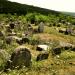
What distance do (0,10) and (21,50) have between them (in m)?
51.3

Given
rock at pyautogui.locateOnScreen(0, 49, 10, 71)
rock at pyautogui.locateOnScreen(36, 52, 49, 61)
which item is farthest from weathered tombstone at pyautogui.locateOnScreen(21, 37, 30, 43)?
rock at pyautogui.locateOnScreen(0, 49, 10, 71)

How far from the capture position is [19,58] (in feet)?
45.3

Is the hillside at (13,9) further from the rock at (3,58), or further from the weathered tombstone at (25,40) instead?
the rock at (3,58)

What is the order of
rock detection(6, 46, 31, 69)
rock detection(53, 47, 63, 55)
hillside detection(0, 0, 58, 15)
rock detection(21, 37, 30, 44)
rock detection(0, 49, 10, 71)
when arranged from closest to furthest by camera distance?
1. rock detection(6, 46, 31, 69)
2. rock detection(0, 49, 10, 71)
3. rock detection(53, 47, 63, 55)
4. rock detection(21, 37, 30, 44)
5. hillside detection(0, 0, 58, 15)

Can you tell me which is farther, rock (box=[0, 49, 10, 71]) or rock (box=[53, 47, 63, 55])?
rock (box=[53, 47, 63, 55])

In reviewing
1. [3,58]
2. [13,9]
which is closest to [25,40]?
[3,58]

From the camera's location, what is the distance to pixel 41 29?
98.9ft

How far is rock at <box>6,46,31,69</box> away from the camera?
1352cm

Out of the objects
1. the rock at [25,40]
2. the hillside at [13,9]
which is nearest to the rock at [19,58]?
the rock at [25,40]

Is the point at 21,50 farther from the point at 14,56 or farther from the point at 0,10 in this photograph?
the point at 0,10

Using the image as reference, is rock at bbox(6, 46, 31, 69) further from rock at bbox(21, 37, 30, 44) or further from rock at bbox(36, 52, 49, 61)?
rock at bbox(21, 37, 30, 44)

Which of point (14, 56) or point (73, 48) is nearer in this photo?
point (14, 56)

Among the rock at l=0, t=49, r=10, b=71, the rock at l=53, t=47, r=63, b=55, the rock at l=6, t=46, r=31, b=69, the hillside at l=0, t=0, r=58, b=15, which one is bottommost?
the hillside at l=0, t=0, r=58, b=15

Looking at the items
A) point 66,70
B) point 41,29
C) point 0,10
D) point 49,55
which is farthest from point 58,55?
point 0,10
